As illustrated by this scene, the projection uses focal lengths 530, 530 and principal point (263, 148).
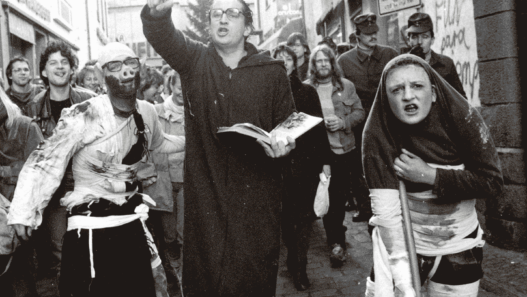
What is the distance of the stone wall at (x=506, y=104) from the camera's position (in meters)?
5.46

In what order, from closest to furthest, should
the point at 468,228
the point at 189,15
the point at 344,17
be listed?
the point at 468,228, the point at 344,17, the point at 189,15

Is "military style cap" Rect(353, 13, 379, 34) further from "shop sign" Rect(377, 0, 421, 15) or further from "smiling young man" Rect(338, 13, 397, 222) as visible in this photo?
"shop sign" Rect(377, 0, 421, 15)

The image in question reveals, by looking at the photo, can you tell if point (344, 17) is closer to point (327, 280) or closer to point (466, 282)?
point (327, 280)

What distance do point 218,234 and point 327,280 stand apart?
97.4 inches

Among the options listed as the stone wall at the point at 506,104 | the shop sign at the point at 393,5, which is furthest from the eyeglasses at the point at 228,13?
the shop sign at the point at 393,5

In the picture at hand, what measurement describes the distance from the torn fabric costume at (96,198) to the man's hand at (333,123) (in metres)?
2.87

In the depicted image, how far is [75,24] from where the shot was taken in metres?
24.4

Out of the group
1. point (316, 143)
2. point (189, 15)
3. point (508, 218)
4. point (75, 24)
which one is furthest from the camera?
point (189, 15)

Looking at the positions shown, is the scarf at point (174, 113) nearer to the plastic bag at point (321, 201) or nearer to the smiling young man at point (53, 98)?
the smiling young man at point (53, 98)

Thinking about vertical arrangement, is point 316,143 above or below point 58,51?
below

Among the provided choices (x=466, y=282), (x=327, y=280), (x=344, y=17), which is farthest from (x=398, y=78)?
(x=344, y=17)

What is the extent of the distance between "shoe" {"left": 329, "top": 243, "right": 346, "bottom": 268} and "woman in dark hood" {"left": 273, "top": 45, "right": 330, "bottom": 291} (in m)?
0.51

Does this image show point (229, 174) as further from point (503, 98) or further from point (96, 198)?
point (503, 98)

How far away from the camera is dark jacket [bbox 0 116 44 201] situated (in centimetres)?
423
